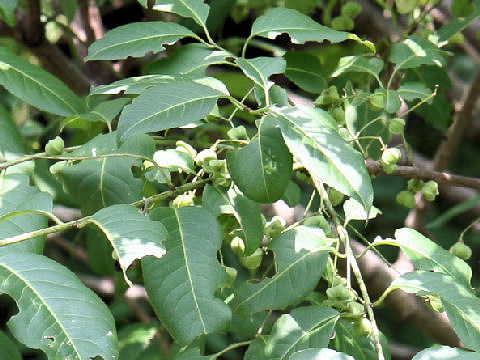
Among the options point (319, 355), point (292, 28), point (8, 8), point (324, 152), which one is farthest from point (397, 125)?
point (8, 8)

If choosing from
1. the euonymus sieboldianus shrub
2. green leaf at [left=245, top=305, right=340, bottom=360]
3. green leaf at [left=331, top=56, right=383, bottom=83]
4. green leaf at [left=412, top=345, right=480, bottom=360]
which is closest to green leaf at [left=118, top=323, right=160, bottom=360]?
the euonymus sieboldianus shrub

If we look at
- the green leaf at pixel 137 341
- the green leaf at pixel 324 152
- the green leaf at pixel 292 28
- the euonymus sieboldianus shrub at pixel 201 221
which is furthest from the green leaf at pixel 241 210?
the green leaf at pixel 137 341

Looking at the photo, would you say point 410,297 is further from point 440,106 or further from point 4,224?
point 4,224

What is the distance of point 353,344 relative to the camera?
77cm

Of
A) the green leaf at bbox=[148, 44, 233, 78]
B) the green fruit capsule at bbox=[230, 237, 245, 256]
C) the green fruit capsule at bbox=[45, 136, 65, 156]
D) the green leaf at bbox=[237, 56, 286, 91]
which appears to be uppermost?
the green leaf at bbox=[237, 56, 286, 91]

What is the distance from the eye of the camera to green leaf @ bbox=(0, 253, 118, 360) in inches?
24.1

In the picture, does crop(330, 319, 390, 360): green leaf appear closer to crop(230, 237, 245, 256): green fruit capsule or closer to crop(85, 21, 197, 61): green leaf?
crop(230, 237, 245, 256): green fruit capsule

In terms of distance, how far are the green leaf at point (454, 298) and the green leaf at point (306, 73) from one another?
406 mm

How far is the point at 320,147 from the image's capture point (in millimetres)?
736

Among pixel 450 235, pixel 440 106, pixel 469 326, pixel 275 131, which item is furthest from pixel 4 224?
pixel 450 235

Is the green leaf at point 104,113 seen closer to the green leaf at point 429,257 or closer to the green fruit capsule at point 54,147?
the green fruit capsule at point 54,147

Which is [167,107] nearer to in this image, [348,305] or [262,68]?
[262,68]

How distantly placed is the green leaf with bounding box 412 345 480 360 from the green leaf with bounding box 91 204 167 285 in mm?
234

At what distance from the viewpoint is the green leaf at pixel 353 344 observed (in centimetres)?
77
